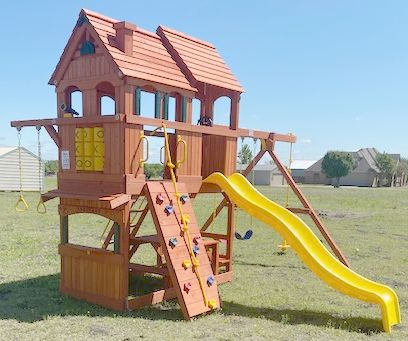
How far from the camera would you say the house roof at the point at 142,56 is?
752 cm

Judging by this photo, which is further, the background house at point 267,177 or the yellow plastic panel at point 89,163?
the background house at point 267,177

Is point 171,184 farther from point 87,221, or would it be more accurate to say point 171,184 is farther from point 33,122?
point 87,221

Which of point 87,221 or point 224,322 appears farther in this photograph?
point 87,221

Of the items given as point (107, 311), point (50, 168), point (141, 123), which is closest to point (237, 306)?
point (107, 311)

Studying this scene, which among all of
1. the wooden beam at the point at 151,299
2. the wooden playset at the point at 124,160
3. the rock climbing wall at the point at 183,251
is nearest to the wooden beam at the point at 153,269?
the wooden playset at the point at 124,160

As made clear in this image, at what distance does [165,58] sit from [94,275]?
4.40 m

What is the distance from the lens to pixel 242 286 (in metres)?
9.20

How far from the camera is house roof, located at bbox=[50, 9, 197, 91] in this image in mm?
7516

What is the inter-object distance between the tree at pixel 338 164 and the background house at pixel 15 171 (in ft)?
181

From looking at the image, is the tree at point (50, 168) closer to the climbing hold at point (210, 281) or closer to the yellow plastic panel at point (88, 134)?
the yellow plastic panel at point (88, 134)

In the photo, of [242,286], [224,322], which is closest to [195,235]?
[224,322]

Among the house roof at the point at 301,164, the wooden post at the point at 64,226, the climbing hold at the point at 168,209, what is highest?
the climbing hold at the point at 168,209

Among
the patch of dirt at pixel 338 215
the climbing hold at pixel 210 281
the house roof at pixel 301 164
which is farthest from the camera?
the house roof at pixel 301 164

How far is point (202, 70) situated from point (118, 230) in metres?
3.98
